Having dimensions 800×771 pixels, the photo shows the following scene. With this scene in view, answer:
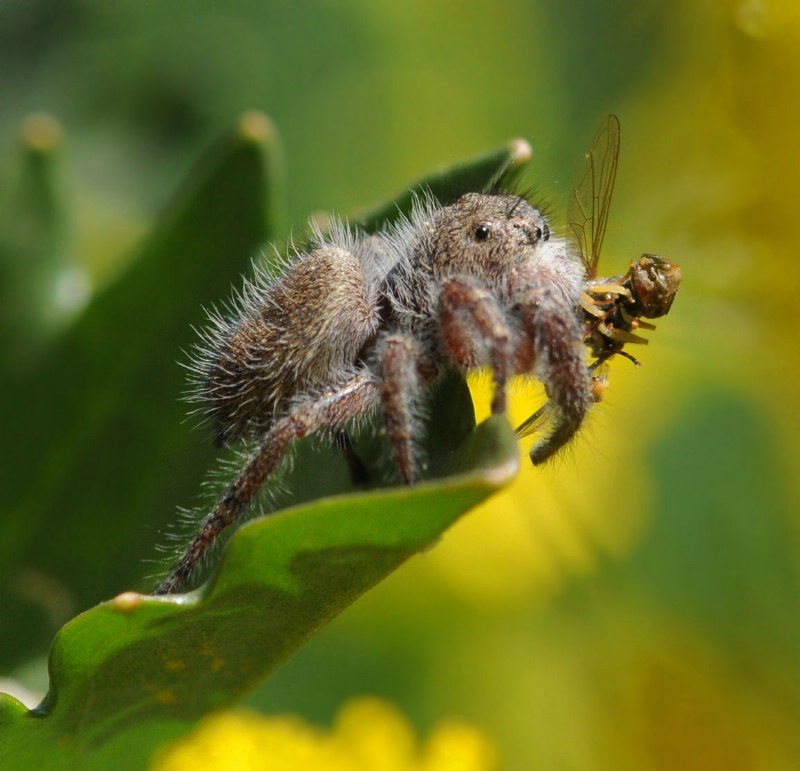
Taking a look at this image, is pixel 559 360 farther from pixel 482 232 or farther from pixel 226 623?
pixel 226 623

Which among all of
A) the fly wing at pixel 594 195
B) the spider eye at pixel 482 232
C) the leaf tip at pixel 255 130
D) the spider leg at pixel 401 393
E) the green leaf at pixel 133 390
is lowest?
the green leaf at pixel 133 390

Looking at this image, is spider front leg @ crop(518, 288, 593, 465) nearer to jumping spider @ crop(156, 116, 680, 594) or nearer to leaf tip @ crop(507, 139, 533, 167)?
jumping spider @ crop(156, 116, 680, 594)

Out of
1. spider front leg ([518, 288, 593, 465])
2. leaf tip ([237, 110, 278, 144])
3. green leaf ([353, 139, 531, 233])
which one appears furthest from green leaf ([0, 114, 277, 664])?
spider front leg ([518, 288, 593, 465])

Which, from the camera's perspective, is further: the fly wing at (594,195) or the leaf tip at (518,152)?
the fly wing at (594,195)

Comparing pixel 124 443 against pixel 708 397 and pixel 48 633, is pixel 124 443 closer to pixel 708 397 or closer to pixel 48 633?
pixel 48 633

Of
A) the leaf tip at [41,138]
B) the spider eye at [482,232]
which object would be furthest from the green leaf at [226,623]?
the leaf tip at [41,138]

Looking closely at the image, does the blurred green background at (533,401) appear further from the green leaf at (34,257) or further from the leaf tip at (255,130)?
the leaf tip at (255,130)

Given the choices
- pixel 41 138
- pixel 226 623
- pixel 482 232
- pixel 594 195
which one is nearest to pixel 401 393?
pixel 482 232
